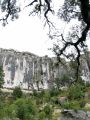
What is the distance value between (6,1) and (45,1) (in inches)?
44.1

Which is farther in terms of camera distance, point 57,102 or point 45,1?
point 57,102

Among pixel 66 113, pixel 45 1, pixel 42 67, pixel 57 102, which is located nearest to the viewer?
pixel 45 1

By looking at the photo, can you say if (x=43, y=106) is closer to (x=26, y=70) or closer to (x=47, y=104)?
(x=47, y=104)

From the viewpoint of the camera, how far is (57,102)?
35031 millimetres

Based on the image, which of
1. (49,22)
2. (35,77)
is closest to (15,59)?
(35,77)

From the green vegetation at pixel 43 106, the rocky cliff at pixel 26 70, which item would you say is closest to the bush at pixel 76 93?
the green vegetation at pixel 43 106

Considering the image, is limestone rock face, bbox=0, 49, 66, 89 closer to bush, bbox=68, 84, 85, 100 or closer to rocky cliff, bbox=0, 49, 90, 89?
rocky cliff, bbox=0, 49, 90, 89

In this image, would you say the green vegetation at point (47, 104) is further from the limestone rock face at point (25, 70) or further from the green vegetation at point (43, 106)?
the limestone rock face at point (25, 70)

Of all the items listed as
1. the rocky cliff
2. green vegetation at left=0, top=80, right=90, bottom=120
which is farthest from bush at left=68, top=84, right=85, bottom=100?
the rocky cliff

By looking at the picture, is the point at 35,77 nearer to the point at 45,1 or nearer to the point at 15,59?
the point at 15,59

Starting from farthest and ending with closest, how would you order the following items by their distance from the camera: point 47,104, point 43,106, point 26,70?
point 26,70 < point 43,106 < point 47,104

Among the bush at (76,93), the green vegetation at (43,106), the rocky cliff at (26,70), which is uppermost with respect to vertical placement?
the rocky cliff at (26,70)

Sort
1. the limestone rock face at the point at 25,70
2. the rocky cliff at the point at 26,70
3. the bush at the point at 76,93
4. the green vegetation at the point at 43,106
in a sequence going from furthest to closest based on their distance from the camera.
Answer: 1. the limestone rock face at the point at 25,70
2. the rocky cliff at the point at 26,70
3. the bush at the point at 76,93
4. the green vegetation at the point at 43,106

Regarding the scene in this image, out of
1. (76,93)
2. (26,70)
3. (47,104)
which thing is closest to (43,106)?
(47,104)
